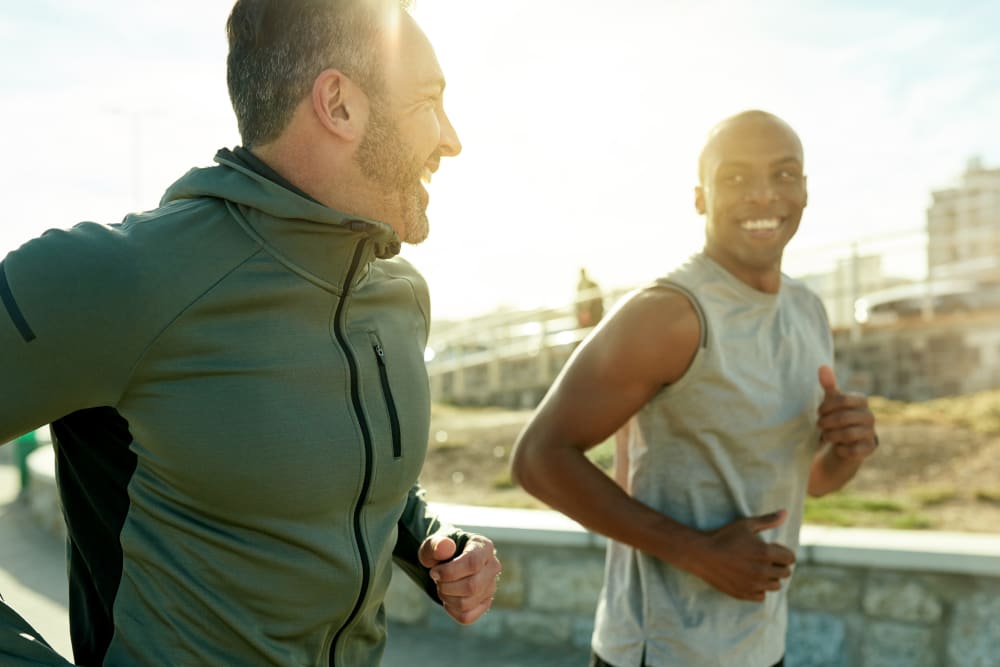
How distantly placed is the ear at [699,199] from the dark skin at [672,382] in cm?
8

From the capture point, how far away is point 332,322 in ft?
5.38

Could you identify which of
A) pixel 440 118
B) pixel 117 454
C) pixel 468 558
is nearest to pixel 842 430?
pixel 468 558

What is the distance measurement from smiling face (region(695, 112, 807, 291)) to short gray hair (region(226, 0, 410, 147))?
1363 mm

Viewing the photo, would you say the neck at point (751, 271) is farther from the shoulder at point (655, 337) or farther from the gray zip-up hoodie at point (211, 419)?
the gray zip-up hoodie at point (211, 419)

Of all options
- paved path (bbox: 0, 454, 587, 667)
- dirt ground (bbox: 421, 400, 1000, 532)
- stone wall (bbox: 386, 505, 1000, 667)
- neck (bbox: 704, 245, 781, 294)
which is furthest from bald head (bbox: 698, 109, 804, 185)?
dirt ground (bbox: 421, 400, 1000, 532)

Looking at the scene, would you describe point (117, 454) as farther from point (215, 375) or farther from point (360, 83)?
point (360, 83)

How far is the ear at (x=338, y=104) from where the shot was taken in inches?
64.8

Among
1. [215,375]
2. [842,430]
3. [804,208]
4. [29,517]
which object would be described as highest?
[804,208]

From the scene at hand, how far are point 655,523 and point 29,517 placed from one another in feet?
28.1

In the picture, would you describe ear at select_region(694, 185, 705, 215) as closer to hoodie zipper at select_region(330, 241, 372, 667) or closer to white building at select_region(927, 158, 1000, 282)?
hoodie zipper at select_region(330, 241, 372, 667)

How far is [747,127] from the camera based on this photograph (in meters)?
2.80

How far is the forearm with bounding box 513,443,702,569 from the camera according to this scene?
97.0 inches

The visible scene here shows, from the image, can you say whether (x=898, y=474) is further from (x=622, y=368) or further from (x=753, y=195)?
(x=622, y=368)

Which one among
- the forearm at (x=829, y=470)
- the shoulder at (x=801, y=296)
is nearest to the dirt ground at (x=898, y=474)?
the forearm at (x=829, y=470)
